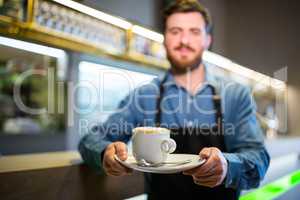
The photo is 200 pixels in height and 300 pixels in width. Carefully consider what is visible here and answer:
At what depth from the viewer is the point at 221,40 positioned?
32.8 inches

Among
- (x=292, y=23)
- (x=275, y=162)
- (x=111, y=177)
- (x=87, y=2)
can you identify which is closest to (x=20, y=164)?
(x=111, y=177)

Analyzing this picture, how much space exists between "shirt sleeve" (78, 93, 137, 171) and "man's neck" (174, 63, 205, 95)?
0.44 feet

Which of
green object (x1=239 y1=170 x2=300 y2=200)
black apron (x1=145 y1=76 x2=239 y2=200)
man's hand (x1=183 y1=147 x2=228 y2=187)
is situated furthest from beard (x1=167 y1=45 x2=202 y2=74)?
green object (x1=239 y1=170 x2=300 y2=200)

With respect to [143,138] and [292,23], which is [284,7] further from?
[143,138]

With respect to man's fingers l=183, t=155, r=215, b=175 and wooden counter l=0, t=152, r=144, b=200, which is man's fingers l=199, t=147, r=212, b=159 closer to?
man's fingers l=183, t=155, r=215, b=175

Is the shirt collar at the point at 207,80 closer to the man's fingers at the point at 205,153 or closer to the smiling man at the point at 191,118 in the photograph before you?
the smiling man at the point at 191,118

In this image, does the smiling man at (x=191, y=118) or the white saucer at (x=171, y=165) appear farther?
the smiling man at (x=191, y=118)

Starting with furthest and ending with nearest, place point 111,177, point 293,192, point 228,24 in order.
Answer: point 293,192 → point 228,24 → point 111,177

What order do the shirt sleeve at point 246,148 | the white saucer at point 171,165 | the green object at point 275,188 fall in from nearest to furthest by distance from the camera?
the white saucer at point 171,165, the shirt sleeve at point 246,148, the green object at point 275,188

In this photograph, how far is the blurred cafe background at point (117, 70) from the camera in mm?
732

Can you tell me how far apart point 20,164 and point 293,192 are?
2.54 ft

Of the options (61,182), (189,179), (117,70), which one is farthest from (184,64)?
(61,182)

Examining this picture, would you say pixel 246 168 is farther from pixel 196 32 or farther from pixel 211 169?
pixel 196 32

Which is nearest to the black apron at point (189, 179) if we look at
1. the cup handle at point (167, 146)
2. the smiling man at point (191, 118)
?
the smiling man at point (191, 118)
